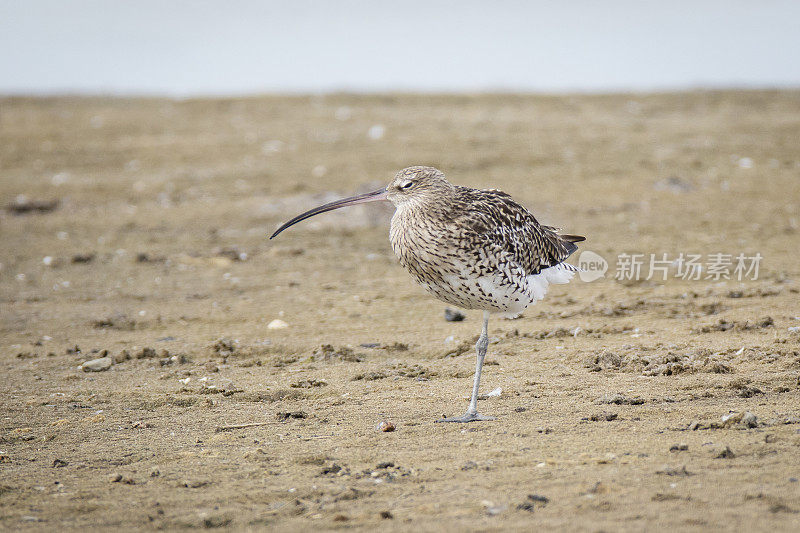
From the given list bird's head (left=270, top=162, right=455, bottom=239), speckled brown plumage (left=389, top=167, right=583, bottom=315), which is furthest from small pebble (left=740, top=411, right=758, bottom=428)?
bird's head (left=270, top=162, right=455, bottom=239)

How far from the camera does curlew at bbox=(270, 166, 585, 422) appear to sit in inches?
212

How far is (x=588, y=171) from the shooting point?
539 inches

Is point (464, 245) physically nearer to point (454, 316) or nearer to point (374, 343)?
point (374, 343)

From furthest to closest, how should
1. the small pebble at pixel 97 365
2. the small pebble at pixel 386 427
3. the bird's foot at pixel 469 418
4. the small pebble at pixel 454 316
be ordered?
1. the small pebble at pixel 454 316
2. the small pebble at pixel 97 365
3. the bird's foot at pixel 469 418
4. the small pebble at pixel 386 427

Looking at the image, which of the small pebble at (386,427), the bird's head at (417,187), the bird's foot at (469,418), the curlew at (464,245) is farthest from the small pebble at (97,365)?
the bird's foot at (469,418)

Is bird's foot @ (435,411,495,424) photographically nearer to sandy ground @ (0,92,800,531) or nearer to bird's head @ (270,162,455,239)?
sandy ground @ (0,92,800,531)

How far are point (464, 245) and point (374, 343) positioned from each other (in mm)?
2219

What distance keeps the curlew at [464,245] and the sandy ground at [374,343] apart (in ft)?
2.42

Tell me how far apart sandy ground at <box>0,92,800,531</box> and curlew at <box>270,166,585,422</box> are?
738mm

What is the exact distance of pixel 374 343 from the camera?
7348 mm

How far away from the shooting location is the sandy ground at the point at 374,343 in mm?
4219

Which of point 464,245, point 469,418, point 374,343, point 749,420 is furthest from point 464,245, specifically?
point 374,343

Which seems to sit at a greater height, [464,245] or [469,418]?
[464,245]

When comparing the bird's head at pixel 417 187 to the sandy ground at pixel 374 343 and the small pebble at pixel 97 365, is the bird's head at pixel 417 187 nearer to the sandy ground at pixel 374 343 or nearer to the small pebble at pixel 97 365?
the sandy ground at pixel 374 343
